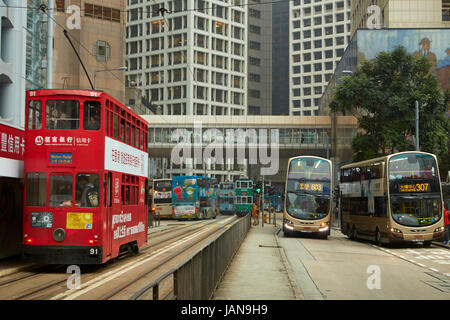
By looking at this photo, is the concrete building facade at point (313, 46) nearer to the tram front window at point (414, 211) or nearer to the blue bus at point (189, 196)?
the blue bus at point (189, 196)

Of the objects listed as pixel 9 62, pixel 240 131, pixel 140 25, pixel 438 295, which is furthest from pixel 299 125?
pixel 438 295

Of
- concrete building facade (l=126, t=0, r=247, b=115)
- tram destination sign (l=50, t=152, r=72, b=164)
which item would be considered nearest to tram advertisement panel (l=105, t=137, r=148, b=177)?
tram destination sign (l=50, t=152, r=72, b=164)

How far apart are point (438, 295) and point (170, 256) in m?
9.07

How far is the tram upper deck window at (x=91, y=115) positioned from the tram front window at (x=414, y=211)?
15269mm

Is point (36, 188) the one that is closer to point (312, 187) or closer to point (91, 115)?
point (91, 115)

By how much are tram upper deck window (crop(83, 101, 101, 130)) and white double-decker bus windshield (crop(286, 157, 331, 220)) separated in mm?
18021

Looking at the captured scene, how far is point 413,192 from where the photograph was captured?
86.0 feet

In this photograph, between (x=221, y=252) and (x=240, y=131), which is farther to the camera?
(x=240, y=131)

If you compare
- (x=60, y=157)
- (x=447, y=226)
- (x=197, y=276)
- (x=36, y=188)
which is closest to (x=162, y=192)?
(x=447, y=226)

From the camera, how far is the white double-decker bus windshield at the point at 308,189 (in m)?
31.6

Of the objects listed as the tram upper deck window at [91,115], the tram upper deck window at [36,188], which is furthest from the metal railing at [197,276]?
the tram upper deck window at [36,188]

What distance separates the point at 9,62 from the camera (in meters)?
36.4

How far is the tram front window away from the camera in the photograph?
2612 cm
